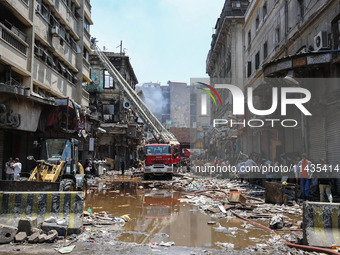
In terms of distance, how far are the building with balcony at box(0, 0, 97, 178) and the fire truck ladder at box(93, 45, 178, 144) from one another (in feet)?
32.9

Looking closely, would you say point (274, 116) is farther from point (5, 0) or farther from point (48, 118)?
point (5, 0)

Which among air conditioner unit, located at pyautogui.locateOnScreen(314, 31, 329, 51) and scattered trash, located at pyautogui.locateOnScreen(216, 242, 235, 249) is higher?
air conditioner unit, located at pyautogui.locateOnScreen(314, 31, 329, 51)

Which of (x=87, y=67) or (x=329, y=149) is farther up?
(x=87, y=67)

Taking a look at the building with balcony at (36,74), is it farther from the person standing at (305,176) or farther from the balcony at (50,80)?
the person standing at (305,176)

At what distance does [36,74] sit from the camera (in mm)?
20344

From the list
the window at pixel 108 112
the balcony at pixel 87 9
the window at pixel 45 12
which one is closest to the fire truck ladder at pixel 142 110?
the window at pixel 108 112

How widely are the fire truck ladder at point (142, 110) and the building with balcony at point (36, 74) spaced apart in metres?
10.0

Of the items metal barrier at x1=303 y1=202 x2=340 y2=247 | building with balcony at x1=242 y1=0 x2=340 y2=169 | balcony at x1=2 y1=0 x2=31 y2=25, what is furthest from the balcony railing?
metal barrier at x1=303 y1=202 x2=340 y2=247

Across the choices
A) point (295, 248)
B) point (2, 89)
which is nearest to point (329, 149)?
point (295, 248)

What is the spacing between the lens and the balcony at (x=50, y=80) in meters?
20.4

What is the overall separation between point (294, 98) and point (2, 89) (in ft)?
49.2

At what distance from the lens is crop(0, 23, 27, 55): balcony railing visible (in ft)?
53.2

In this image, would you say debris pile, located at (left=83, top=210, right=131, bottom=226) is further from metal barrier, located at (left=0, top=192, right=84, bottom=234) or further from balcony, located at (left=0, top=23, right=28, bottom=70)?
balcony, located at (left=0, top=23, right=28, bottom=70)

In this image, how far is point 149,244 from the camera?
21.5 ft
